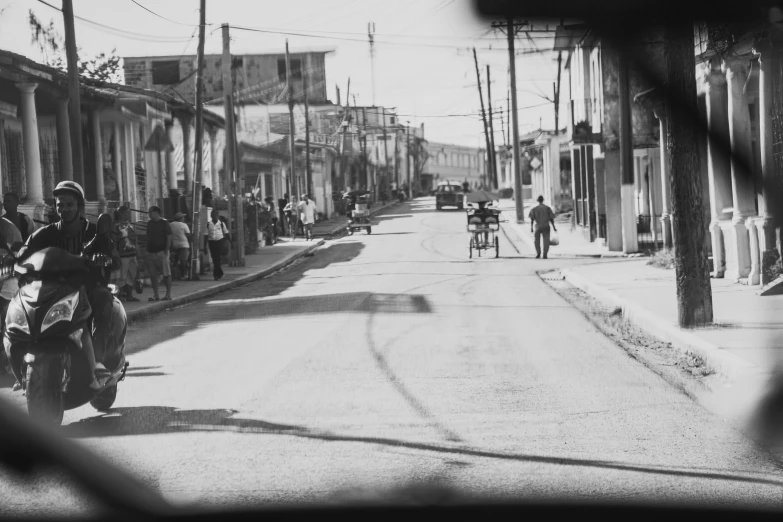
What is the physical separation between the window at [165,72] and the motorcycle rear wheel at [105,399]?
70786 millimetres

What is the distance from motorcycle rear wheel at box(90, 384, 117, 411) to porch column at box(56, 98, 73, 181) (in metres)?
12.8

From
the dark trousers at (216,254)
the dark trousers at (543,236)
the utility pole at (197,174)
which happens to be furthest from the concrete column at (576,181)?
the utility pole at (197,174)

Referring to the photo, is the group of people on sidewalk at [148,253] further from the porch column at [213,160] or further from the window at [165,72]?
the window at [165,72]

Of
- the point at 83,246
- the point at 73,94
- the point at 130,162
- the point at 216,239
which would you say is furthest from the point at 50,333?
the point at 130,162

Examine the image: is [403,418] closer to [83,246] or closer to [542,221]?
[83,246]

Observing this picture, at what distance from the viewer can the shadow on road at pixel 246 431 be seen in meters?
5.99

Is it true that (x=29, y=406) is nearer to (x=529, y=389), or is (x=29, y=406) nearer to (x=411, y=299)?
(x=529, y=389)

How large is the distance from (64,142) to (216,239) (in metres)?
7.40

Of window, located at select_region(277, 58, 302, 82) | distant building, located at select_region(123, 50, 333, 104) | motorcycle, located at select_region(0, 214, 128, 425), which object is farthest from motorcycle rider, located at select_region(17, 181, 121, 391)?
window, located at select_region(277, 58, 302, 82)

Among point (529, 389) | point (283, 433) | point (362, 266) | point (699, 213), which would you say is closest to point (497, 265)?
point (362, 266)

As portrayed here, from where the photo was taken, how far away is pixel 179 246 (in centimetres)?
2583

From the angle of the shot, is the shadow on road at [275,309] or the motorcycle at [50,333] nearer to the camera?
the motorcycle at [50,333]

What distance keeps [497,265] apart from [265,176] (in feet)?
97.2

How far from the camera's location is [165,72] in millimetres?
77375
